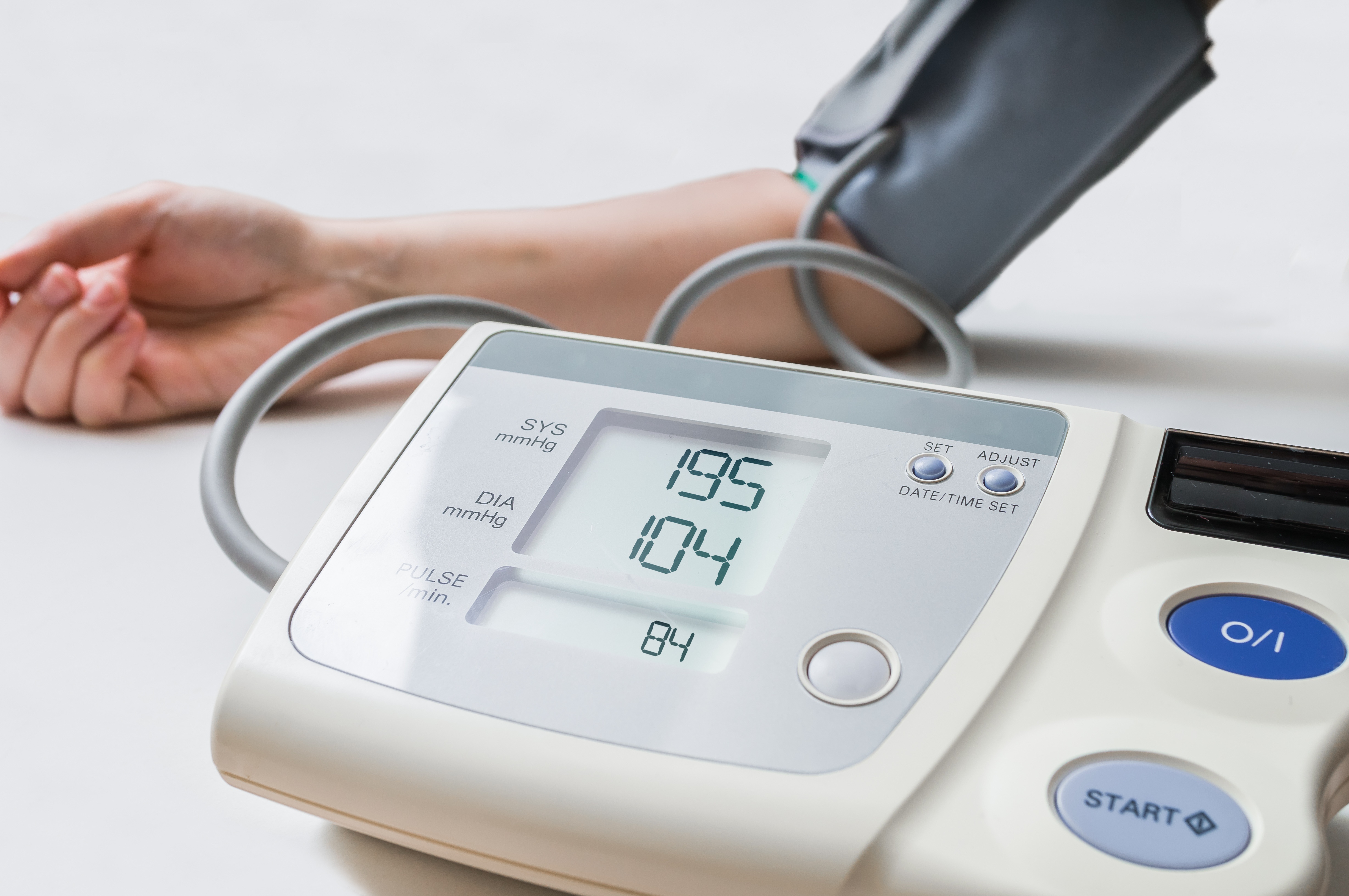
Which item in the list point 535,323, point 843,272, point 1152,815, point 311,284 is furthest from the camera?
point 311,284

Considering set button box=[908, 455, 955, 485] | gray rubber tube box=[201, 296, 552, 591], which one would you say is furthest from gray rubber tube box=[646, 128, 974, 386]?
set button box=[908, 455, 955, 485]

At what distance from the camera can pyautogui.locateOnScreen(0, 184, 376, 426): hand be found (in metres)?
0.64

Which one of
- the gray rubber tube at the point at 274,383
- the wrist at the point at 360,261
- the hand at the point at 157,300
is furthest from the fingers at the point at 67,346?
the gray rubber tube at the point at 274,383

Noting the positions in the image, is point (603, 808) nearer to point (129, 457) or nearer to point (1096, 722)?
point (1096, 722)

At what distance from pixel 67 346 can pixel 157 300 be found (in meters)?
0.10

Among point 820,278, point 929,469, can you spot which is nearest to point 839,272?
point 820,278

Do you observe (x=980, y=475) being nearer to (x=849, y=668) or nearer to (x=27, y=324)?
(x=849, y=668)

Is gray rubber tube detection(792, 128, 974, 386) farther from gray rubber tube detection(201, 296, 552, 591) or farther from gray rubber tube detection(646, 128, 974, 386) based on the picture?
gray rubber tube detection(201, 296, 552, 591)

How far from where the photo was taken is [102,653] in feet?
1.39

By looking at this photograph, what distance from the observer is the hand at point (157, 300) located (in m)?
0.64

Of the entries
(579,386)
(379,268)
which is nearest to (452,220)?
(379,268)

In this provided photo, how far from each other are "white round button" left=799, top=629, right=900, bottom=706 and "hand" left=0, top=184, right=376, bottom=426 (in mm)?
493

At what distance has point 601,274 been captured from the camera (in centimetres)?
76

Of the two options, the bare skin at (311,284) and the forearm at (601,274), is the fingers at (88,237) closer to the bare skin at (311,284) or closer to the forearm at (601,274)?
the bare skin at (311,284)
